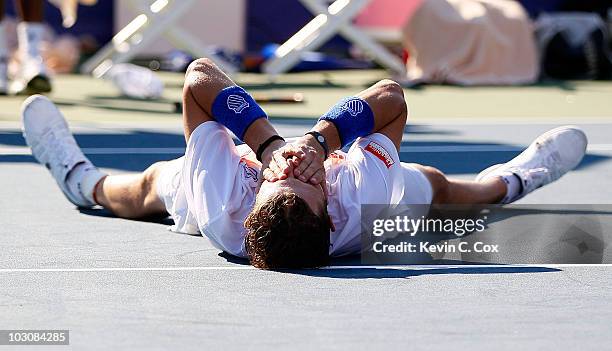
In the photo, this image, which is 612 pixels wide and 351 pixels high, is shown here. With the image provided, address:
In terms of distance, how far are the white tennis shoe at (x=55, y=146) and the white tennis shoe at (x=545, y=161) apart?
1.54m

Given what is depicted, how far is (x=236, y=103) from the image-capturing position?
4594mm

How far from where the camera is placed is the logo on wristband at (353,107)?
4.60 metres

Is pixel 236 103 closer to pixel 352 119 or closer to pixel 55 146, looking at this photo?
pixel 352 119

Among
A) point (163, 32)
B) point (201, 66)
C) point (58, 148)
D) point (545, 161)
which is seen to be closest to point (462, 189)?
point (545, 161)

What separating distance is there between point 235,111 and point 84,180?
1.03 meters

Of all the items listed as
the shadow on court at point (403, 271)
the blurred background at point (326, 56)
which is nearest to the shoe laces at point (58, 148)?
the shadow on court at point (403, 271)

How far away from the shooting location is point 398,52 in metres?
14.4

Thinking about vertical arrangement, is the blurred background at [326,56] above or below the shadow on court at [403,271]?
below

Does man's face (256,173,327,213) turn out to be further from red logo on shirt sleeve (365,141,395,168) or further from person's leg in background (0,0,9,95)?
person's leg in background (0,0,9,95)

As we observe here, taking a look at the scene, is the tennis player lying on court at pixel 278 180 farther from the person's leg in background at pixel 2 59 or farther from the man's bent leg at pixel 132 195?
the person's leg in background at pixel 2 59

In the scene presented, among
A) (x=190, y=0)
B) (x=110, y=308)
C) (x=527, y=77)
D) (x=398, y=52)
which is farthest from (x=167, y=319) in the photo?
(x=398, y=52)

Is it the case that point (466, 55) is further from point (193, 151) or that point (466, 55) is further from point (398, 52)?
point (193, 151)

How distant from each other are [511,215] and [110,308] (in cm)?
207

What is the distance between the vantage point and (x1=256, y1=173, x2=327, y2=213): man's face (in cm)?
405
